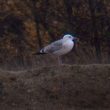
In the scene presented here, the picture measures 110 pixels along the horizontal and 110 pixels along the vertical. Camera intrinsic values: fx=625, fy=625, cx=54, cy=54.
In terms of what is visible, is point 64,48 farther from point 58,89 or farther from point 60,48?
point 58,89

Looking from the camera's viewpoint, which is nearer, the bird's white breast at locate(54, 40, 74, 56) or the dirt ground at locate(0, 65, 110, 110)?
the dirt ground at locate(0, 65, 110, 110)

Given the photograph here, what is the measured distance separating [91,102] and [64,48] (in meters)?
1.95

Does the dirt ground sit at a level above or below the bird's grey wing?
below

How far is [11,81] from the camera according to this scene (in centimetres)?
1195

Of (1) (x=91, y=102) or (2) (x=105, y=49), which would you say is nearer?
(1) (x=91, y=102)

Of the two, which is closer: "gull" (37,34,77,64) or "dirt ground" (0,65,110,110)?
"dirt ground" (0,65,110,110)

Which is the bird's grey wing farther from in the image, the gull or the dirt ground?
the dirt ground

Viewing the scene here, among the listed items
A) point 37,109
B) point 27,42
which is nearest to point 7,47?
point 27,42

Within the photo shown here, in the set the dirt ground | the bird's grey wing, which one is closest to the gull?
the bird's grey wing

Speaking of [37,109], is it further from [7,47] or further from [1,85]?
[7,47]

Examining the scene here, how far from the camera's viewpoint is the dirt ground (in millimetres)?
11273

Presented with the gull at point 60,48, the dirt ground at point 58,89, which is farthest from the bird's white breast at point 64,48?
the dirt ground at point 58,89

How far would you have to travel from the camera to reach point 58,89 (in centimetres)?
1155

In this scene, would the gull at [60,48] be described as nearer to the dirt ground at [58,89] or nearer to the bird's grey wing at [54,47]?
the bird's grey wing at [54,47]
